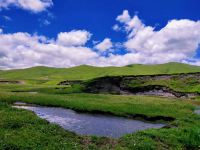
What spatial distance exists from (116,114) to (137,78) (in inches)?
3034

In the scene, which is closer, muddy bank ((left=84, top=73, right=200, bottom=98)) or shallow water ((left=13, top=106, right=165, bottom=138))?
shallow water ((left=13, top=106, right=165, bottom=138))

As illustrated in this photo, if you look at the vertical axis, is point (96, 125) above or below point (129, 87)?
below

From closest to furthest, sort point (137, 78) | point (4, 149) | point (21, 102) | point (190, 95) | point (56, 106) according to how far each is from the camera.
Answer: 1. point (4, 149)
2. point (56, 106)
3. point (21, 102)
4. point (190, 95)
5. point (137, 78)

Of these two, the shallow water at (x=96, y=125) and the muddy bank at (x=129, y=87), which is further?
the muddy bank at (x=129, y=87)

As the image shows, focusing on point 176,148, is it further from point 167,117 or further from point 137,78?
point 137,78

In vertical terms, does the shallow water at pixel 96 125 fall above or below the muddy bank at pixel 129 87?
below

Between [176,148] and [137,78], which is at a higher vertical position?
[137,78]

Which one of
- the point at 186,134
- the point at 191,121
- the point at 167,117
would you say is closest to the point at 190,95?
the point at 167,117

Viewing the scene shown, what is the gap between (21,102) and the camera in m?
72.2

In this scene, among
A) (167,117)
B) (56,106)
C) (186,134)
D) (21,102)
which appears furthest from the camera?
(21,102)

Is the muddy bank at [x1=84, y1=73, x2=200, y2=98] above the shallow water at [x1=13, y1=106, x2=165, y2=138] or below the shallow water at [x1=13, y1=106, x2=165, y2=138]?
above

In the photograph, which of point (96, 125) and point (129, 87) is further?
point (129, 87)

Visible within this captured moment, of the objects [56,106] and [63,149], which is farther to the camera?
[56,106]

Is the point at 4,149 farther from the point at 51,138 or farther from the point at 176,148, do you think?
the point at 176,148
